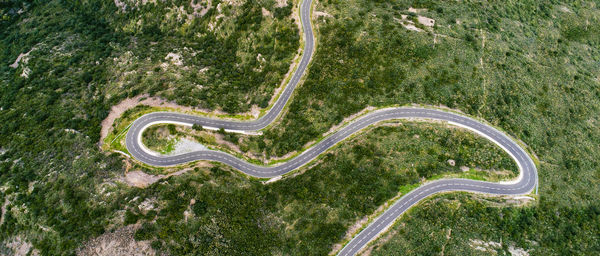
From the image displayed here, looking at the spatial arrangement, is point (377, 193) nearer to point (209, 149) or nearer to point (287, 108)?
point (287, 108)

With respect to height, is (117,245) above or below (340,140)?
below

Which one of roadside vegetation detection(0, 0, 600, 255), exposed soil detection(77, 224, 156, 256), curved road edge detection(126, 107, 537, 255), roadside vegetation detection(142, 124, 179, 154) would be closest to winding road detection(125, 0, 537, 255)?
curved road edge detection(126, 107, 537, 255)

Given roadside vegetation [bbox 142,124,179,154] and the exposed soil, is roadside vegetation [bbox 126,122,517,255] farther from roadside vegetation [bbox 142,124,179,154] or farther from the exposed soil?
roadside vegetation [bbox 142,124,179,154]

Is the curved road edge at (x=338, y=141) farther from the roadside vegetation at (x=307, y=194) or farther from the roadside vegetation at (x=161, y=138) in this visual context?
the roadside vegetation at (x=307, y=194)

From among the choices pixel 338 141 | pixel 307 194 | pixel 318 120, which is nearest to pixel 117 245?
pixel 307 194

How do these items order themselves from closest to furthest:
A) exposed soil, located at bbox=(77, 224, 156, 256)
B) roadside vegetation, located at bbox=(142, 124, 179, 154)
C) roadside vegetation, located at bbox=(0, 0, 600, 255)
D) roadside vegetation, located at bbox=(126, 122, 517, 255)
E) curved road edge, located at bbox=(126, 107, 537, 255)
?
1. exposed soil, located at bbox=(77, 224, 156, 256)
2. roadside vegetation, located at bbox=(126, 122, 517, 255)
3. roadside vegetation, located at bbox=(0, 0, 600, 255)
4. curved road edge, located at bbox=(126, 107, 537, 255)
5. roadside vegetation, located at bbox=(142, 124, 179, 154)

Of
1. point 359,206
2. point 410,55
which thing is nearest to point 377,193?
point 359,206

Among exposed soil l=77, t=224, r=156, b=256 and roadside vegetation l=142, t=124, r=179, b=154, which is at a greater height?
roadside vegetation l=142, t=124, r=179, b=154

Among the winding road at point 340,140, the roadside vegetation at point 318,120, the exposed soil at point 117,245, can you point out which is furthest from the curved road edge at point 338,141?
the exposed soil at point 117,245

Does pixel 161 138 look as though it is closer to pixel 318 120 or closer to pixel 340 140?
pixel 318 120

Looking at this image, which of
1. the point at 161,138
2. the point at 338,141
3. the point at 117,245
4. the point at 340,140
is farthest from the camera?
the point at 161,138
